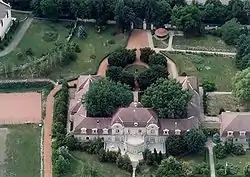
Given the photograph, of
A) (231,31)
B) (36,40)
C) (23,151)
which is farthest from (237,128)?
(36,40)

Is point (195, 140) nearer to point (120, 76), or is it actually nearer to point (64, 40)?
point (120, 76)

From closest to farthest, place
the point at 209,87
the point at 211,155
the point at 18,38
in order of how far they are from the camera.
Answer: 1. the point at 211,155
2. the point at 209,87
3. the point at 18,38

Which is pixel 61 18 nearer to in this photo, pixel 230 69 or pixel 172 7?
pixel 172 7

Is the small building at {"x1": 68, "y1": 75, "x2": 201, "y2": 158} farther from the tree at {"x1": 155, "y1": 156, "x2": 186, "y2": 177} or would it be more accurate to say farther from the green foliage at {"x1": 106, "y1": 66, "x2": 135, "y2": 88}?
the green foliage at {"x1": 106, "y1": 66, "x2": 135, "y2": 88}

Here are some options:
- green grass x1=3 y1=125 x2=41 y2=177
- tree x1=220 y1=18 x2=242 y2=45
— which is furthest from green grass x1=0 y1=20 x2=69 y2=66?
tree x1=220 y1=18 x2=242 y2=45

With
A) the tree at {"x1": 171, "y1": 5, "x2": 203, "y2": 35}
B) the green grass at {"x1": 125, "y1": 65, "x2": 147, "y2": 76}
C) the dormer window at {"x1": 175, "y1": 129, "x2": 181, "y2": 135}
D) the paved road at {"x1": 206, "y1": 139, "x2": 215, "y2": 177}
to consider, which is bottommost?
the paved road at {"x1": 206, "y1": 139, "x2": 215, "y2": 177}

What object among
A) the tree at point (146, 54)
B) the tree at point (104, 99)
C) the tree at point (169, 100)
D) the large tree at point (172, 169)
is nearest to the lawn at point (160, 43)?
the tree at point (146, 54)
